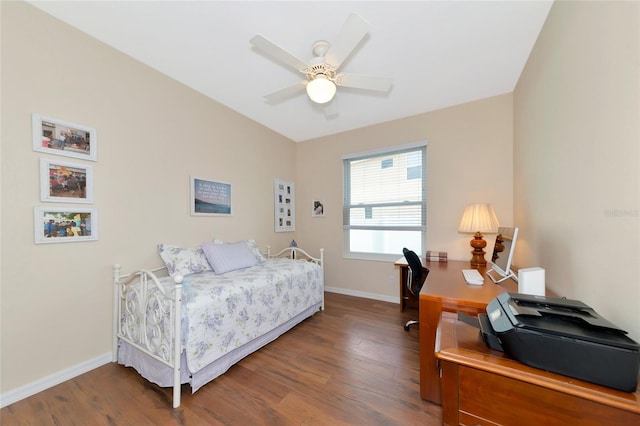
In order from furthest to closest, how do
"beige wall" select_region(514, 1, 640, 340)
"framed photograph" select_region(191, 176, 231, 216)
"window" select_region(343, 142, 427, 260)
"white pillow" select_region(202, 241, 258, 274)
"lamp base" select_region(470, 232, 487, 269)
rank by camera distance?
1. "window" select_region(343, 142, 427, 260)
2. "framed photograph" select_region(191, 176, 231, 216)
3. "lamp base" select_region(470, 232, 487, 269)
4. "white pillow" select_region(202, 241, 258, 274)
5. "beige wall" select_region(514, 1, 640, 340)

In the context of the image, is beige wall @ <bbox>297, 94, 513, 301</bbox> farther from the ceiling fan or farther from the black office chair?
the ceiling fan

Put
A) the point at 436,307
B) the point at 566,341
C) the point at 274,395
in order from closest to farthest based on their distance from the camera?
1. the point at 566,341
2. the point at 436,307
3. the point at 274,395

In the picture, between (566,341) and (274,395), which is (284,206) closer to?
(274,395)

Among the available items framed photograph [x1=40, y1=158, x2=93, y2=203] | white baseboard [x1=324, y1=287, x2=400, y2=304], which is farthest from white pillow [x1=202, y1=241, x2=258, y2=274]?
white baseboard [x1=324, y1=287, x2=400, y2=304]

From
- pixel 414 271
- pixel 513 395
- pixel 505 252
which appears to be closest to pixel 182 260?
pixel 414 271

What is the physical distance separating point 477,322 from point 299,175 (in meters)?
3.50

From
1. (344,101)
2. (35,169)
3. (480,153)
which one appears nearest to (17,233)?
(35,169)

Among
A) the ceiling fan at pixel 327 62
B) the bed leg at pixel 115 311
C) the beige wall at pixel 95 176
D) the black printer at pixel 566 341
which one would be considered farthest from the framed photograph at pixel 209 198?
the black printer at pixel 566 341

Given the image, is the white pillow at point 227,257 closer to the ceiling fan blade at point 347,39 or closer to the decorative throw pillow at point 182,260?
the decorative throw pillow at point 182,260

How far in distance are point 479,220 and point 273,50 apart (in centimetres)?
248

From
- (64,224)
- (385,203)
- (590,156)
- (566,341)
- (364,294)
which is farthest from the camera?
(364,294)

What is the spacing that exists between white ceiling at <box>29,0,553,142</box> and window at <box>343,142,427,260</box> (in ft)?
2.90

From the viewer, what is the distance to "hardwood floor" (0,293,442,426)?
1.37m

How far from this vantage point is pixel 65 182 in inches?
66.8
